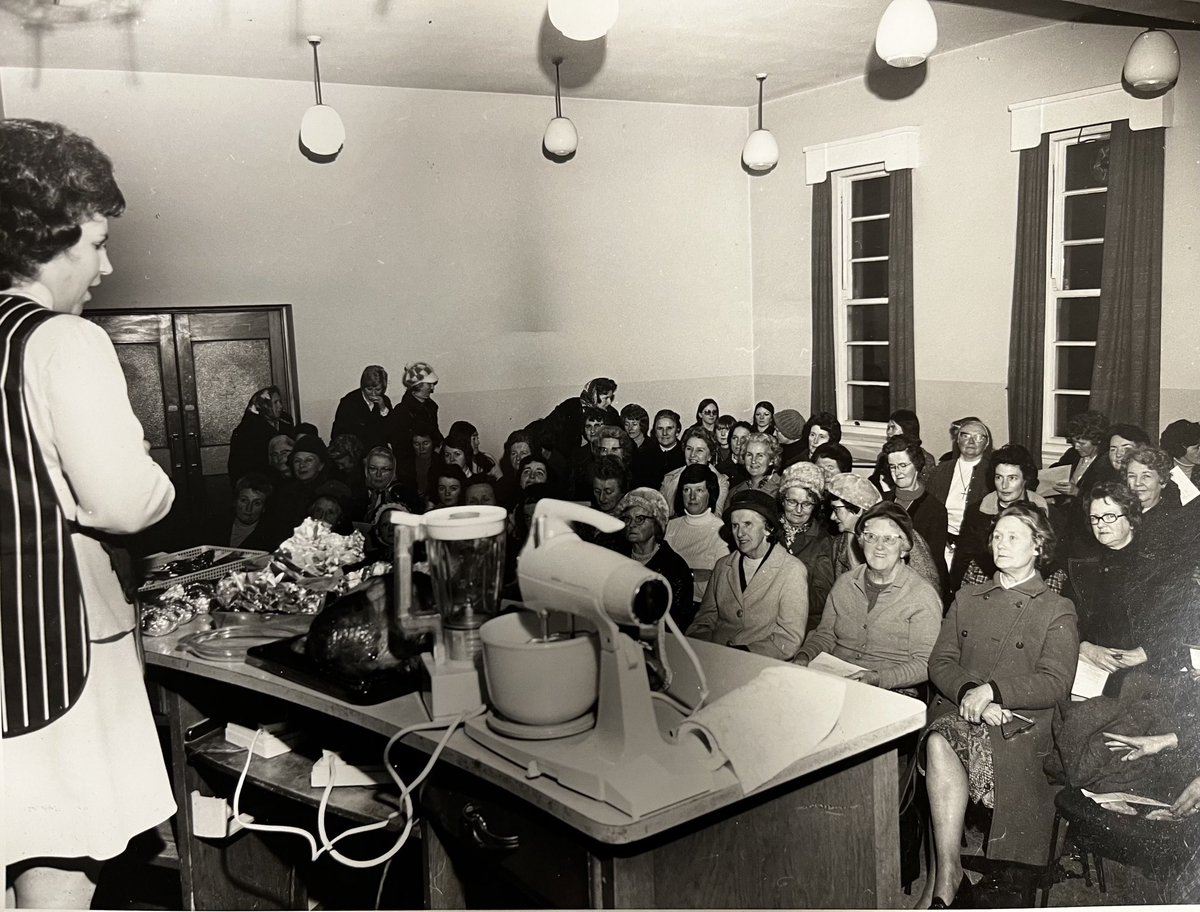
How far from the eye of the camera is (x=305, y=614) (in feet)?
6.95

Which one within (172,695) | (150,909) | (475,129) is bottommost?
(150,909)

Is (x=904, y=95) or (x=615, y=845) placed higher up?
(x=904, y=95)

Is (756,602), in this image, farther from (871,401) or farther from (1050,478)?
(1050,478)

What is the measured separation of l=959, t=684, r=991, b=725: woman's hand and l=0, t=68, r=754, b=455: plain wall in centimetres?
84

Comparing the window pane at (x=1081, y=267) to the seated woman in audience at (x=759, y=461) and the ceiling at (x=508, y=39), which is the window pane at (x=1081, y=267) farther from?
the seated woman in audience at (x=759, y=461)

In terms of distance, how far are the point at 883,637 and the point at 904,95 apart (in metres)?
1.27

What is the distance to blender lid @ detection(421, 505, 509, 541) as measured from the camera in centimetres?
156

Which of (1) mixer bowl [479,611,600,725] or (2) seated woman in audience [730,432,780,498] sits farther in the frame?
(2) seated woman in audience [730,432,780,498]

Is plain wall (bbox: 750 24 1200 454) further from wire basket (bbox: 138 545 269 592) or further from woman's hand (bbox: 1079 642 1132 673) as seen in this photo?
wire basket (bbox: 138 545 269 592)

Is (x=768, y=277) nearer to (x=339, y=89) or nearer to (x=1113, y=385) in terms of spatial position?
(x=1113, y=385)

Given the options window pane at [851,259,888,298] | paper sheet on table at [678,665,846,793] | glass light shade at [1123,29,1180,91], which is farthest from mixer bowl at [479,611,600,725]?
glass light shade at [1123,29,1180,91]

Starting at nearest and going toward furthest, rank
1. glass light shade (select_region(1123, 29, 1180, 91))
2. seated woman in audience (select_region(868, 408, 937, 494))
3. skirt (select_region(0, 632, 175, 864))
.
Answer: skirt (select_region(0, 632, 175, 864)) < glass light shade (select_region(1123, 29, 1180, 91)) < seated woman in audience (select_region(868, 408, 937, 494))

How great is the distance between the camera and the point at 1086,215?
78.1 inches

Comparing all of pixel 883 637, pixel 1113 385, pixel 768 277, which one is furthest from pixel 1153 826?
pixel 768 277
